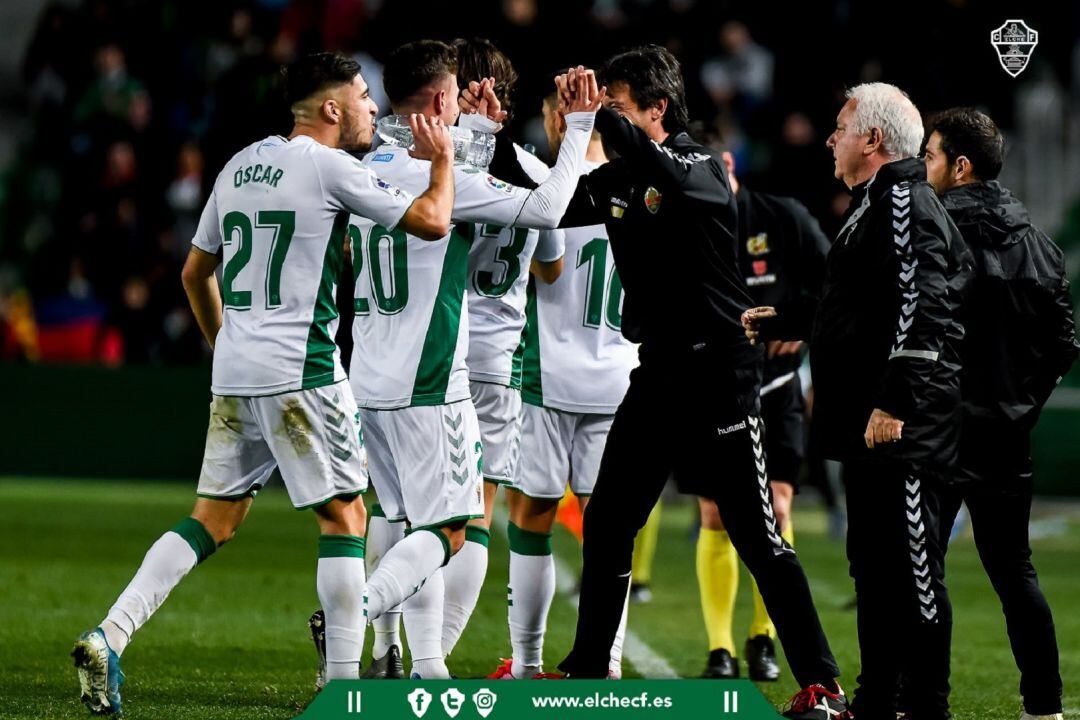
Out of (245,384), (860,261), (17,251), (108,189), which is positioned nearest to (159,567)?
(245,384)

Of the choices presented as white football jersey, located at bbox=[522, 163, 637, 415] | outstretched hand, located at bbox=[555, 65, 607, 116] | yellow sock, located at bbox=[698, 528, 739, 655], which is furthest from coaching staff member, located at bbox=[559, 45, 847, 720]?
yellow sock, located at bbox=[698, 528, 739, 655]

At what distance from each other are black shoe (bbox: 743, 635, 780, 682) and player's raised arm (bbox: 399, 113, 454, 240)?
9.59ft

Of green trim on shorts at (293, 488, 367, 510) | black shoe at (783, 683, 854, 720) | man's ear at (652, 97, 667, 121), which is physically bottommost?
black shoe at (783, 683, 854, 720)

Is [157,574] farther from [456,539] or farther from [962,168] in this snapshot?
[962,168]

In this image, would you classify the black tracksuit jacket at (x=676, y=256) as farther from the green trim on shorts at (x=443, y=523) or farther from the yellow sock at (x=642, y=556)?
the yellow sock at (x=642, y=556)

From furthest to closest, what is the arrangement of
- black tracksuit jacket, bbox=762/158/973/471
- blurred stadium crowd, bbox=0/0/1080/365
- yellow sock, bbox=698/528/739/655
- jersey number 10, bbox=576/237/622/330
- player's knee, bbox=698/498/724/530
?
1. blurred stadium crowd, bbox=0/0/1080/365
2. player's knee, bbox=698/498/724/530
3. yellow sock, bbox=698/528/739/655
4. jersey number 10, bbox=576/237/622/330
5. black tracksuit jacket, bbox=762/158/973/471

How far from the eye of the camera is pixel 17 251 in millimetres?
20906

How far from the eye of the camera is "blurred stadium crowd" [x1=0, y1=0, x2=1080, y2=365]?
57.8 feet

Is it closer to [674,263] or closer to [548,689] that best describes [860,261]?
[674,263]

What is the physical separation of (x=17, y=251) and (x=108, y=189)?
258 cm

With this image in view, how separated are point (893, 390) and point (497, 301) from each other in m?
1.91

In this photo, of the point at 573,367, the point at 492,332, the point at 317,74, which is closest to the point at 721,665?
the point at 573,367

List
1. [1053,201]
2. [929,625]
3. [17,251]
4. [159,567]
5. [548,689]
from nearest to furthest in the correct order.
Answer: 1. [548,689]
2. [929,625]
3. [159,567]
4. [1053,201]
5. [17,251]

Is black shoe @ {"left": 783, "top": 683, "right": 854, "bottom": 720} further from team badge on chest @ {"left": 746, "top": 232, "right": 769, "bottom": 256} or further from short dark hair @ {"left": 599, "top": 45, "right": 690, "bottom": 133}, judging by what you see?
team badge on chest @ {"left": 746, "top": 232, "right": 769, "bottom": 256}
